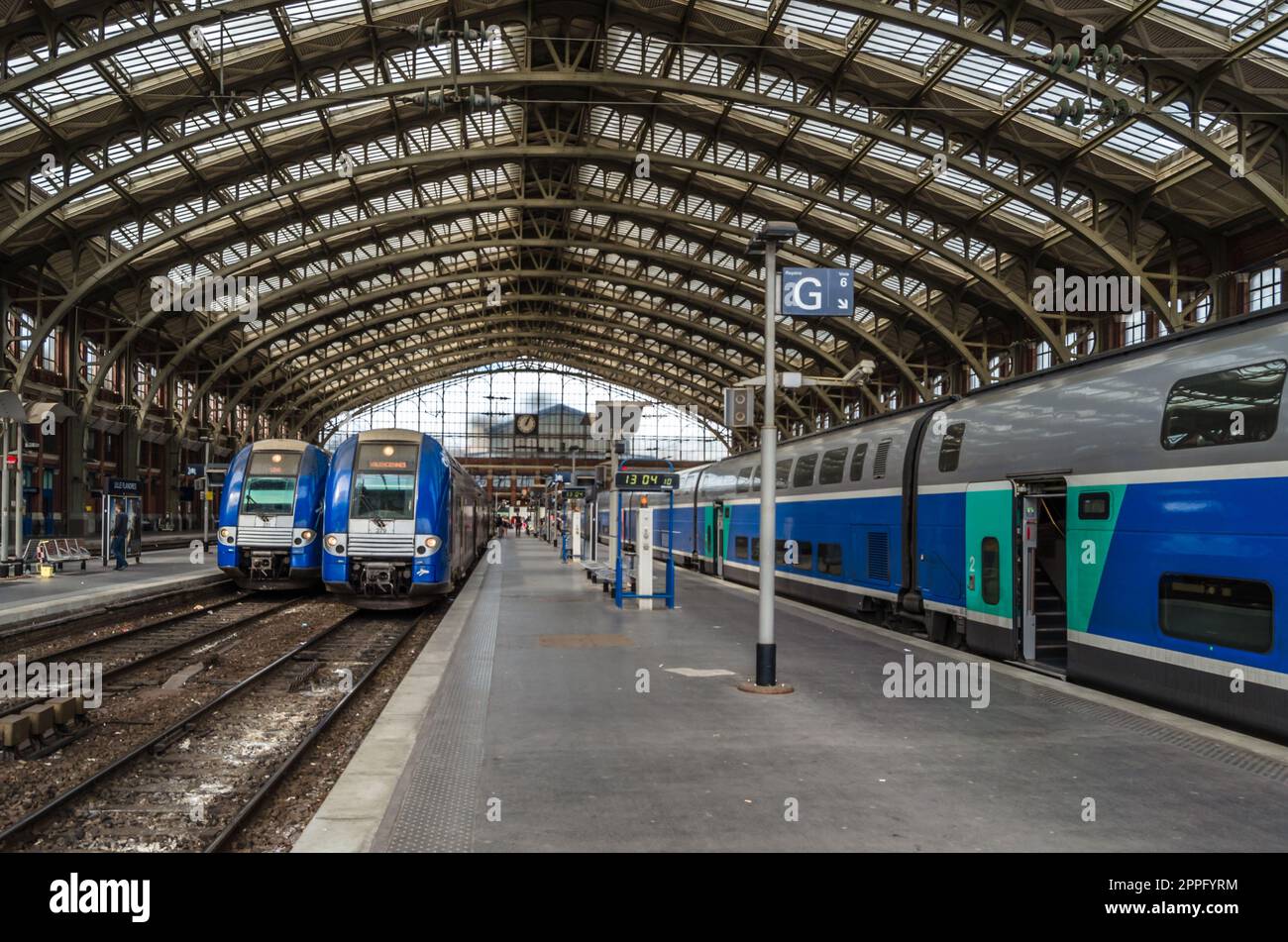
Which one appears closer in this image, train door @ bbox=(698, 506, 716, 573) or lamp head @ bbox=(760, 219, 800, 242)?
lamp head @ bbox=(760, 219, 800, 242)

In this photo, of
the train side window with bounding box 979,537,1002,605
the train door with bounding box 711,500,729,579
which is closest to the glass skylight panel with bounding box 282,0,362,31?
the train door with bounding box 711,500,729,579

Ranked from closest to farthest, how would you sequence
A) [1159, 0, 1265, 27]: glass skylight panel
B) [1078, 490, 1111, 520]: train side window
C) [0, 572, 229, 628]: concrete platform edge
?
[1078, 490, 1111, 520]: train side window → [0, 572, 229, 628]: concrete platform edge → [1159, 0, 1265, 27]: glass skylight panel

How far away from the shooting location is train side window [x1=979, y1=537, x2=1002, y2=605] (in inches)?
456

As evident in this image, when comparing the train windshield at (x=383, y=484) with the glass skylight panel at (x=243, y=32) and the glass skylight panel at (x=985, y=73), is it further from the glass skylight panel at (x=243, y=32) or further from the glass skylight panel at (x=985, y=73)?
the glass skylight panel at (x=985, y=73)

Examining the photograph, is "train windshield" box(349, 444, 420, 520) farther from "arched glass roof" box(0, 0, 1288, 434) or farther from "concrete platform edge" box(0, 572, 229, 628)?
"arched glass roof" box(0, 0, 1288, 434)

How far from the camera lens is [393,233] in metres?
45.8

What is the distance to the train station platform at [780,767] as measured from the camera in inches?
210

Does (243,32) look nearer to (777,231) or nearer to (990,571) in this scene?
(777,231)

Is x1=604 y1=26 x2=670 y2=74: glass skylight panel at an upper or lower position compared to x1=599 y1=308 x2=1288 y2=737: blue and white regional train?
upper

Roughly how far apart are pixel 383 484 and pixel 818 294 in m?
10.9

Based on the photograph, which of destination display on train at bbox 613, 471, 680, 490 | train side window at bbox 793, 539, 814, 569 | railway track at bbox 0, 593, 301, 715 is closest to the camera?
railway track at bbox 0, 593, 301, 715

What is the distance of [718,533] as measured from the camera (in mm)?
28844

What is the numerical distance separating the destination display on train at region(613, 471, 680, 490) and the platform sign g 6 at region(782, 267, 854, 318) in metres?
9.25

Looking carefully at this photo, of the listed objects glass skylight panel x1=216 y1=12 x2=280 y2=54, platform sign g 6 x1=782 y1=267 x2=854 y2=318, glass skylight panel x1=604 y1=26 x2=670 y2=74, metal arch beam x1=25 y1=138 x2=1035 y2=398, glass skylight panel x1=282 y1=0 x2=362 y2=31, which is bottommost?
platform sign g 6 x1=782 y1=267 x2=854 y2=318
